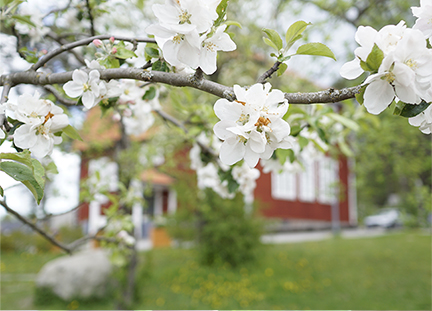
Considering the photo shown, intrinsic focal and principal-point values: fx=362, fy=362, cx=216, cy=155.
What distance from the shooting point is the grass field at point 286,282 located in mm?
5469

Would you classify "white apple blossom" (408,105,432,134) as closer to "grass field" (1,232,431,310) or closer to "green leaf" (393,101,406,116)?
"green leaf" (393,101,406,116)

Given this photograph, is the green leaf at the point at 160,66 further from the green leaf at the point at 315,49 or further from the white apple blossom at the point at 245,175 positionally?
the white apple blossom at the point at 245,175

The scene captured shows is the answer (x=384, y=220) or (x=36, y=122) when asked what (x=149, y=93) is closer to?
(x=36, y=122)

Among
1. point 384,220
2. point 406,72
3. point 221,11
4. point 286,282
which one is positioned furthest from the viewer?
point 384,220

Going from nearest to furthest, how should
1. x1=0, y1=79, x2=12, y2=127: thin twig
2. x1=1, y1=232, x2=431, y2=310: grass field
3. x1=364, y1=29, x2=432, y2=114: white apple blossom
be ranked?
x1=364, y1=29, x2=432, y2=114: white apple blossom, x1=0, y1=79, x2=12, y2=127: thin twig, x1=1, y1=232, x2=431, y2=310: grass field

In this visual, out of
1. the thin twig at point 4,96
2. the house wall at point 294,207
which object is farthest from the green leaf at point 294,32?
the house wall at point 294,207

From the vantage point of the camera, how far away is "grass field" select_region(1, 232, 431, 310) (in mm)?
5469

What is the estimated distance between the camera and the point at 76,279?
241 inches

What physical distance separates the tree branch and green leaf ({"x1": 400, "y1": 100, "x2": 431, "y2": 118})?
0.13m

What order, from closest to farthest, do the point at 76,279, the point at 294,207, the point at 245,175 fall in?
the point at 245,175 → the point at 76,279 → the point at 294,207

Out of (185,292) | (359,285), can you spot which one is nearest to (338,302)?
(359,285)

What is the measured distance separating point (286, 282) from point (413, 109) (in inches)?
241

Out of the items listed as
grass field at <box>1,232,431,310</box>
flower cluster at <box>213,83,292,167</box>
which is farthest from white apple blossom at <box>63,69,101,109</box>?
grass field at <box>1,232,431,310</box>

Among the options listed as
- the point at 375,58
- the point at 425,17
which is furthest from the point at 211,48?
the point at 425,17
